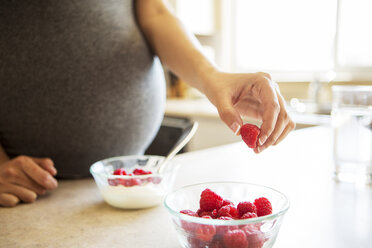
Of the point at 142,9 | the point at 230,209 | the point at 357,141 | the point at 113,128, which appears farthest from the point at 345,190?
the point at 142,9

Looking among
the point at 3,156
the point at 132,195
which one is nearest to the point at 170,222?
the point at 132,195

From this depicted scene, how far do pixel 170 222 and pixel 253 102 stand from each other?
305mm

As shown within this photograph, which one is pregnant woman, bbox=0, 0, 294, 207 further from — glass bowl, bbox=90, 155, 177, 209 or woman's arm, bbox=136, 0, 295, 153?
glass bowl, bbox=90, 155, 177, 209

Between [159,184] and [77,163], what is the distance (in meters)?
0.25

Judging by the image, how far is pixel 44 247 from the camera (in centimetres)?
55

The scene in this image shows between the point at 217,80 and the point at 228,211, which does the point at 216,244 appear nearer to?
the point at 228,211

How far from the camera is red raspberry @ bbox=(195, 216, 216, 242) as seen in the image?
46cm

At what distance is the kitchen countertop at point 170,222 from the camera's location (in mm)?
567

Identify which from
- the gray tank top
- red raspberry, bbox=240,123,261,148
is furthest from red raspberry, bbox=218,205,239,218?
the gray tank top

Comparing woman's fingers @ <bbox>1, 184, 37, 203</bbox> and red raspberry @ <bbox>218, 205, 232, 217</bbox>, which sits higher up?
red raspberry @ <bbox>218, 205, 232, 217</bbox>

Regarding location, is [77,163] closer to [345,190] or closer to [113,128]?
[113,128]

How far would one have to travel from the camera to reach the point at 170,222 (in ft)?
2.10

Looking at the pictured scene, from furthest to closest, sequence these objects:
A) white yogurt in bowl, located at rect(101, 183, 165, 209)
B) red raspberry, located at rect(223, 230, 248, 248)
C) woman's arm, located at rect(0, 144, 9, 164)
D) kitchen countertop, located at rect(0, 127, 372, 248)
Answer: woman's arm, located at rect(0, 144, 9, 164) < white yogurt in bowl, located at rect(101, 183, 165, 209) < kitchen countertop, located at rect(0, 127, 372, 248) < red raspberry, located at rect(223, 230, 248, 248)

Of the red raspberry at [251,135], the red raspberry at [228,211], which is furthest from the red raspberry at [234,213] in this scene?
the red raspberry at [251,135]
